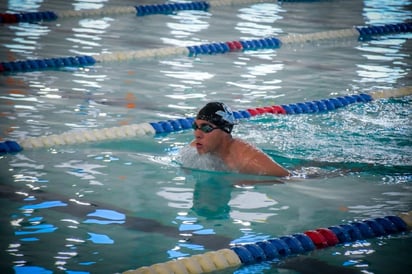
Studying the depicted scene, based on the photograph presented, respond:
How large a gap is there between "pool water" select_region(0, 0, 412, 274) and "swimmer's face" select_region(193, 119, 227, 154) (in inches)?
6.4

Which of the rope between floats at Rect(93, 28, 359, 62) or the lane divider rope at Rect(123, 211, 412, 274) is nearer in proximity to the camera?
the lane divider rope at Rect(123, 211, 412, 274)

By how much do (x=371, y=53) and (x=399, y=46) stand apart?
60 cm

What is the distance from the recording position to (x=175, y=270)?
13.4ft

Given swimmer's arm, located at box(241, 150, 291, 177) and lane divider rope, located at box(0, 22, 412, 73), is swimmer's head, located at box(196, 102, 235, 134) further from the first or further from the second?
lane divider rope, located at box(0, 22, 412, 73)

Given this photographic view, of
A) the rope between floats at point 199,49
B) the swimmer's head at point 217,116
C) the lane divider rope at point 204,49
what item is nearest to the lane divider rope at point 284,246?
the swimmer's head at point 217,116

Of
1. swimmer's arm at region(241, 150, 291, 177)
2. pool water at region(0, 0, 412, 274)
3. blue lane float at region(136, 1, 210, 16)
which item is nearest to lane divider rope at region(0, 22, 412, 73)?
pool water at region(0, 0, 412, 274)

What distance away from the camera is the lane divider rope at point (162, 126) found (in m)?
6.31

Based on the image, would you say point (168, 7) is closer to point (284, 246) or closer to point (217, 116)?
point (217, 116)

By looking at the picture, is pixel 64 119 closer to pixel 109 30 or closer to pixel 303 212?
pixel 303 212

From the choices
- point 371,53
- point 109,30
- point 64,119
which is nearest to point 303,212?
point 64,119

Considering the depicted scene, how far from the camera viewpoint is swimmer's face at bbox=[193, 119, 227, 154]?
5.86 meters

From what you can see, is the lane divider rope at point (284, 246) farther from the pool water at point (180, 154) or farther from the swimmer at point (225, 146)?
the swimmer at point (225, 146)

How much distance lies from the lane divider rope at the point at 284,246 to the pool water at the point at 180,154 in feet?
0.20

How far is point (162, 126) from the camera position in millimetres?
6941
